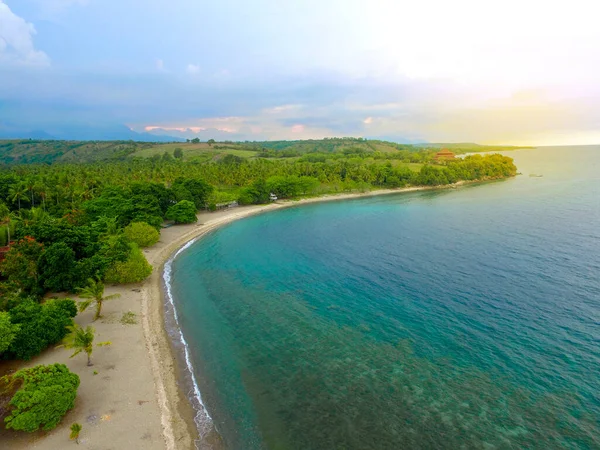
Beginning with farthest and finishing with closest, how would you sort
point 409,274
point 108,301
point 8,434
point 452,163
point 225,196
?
point 452,163 < point 225,196 < point 409,274 < point 108,301 < point 8,434

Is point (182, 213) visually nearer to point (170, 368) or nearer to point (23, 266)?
point (23, 266)

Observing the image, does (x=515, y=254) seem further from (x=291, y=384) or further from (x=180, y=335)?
(x=180, y=335)

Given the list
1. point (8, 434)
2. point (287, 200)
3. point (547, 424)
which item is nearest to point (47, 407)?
point (8, 434)

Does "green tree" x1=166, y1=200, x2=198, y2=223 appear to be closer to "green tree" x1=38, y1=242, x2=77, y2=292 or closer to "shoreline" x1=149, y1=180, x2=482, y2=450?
"shoreline" x1=149, y1=180, x2=482, y2=450

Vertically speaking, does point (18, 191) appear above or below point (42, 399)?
above

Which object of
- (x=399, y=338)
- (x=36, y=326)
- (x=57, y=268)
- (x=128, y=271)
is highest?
(x=57, y=268)

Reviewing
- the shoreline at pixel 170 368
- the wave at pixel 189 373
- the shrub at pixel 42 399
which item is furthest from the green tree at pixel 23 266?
the shrub at pixel 42 399

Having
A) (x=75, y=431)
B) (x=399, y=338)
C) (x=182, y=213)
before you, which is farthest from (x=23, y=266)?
(x=182, y=213)
